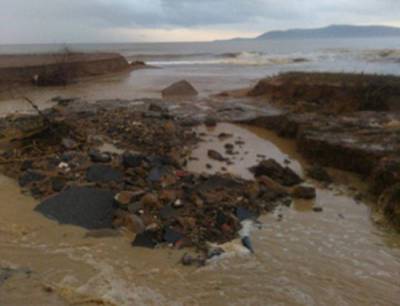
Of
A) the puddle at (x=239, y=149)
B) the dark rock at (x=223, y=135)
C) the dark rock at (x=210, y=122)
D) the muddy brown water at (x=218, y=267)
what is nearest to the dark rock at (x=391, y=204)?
the muddy brown water at (x=218, y=267)

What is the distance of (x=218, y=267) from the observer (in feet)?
15.5

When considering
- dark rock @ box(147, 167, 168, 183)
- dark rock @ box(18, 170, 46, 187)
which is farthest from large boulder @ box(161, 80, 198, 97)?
dark rock @ box(18, 170, 46, 187)

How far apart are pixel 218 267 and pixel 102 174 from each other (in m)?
2.99

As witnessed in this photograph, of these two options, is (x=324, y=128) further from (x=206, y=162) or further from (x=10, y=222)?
(x=10, y=222)

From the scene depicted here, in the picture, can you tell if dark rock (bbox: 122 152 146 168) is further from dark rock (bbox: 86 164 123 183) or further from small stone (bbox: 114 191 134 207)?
small stone (bbox: 114 191 134 207)

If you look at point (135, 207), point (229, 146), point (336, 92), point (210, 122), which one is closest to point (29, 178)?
point (135, 207)

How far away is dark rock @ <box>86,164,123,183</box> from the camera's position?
6964mm

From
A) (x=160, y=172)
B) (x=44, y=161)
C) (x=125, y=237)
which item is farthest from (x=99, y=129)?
(x=125, y=237)

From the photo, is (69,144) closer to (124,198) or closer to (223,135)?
(124,198)

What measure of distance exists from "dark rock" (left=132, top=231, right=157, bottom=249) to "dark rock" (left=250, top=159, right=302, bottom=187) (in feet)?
8.98

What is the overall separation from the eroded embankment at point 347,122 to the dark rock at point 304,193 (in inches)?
35.5

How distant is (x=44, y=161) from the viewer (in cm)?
782

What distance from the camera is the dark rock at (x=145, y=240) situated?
5.16 meters

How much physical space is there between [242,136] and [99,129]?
10.6 feet
